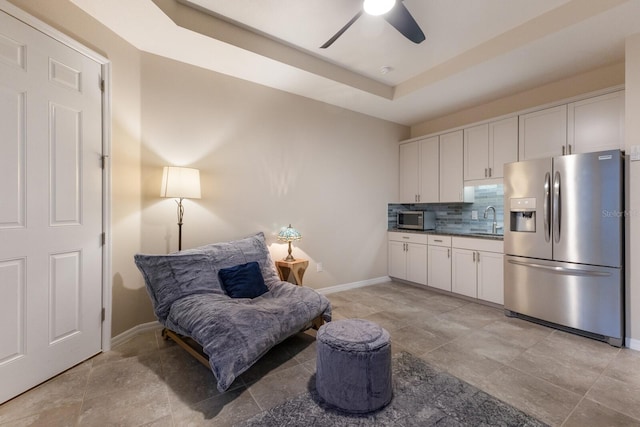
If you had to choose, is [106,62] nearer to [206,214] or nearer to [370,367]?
[206,214]

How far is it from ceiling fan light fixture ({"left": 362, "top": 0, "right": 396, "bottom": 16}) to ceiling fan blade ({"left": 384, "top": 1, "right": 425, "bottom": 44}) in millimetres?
53

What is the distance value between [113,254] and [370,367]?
2.31 metres

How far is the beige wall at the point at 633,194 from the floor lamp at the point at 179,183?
388 cm

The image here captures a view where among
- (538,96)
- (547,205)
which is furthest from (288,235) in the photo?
(538,96)

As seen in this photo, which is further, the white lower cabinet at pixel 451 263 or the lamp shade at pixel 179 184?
the white lower cabinet at pixel 451 263

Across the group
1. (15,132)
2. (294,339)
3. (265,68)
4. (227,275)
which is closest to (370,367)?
(294,339)

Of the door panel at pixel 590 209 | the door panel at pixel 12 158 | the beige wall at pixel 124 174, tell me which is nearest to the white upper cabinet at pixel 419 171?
the door panel at pixel 590 209

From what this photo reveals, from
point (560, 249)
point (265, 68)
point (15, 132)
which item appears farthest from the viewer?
point (265, 68)

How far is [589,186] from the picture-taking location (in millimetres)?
2602

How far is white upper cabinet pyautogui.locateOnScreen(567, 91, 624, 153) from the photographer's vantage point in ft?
9.07

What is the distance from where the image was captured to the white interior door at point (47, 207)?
1.76 meters

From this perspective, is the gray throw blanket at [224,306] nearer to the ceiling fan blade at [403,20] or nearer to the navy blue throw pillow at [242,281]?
the navy blue throw pillow at [242,281]

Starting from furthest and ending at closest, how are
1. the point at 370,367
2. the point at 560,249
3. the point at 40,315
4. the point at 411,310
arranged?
the point at 411,310, the point at 560,249, the point at 40,315, the point at 370,367

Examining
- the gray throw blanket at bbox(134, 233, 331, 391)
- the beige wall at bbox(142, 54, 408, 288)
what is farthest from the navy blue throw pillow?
the beige wall at bbox(142, 54, 408, 288)
